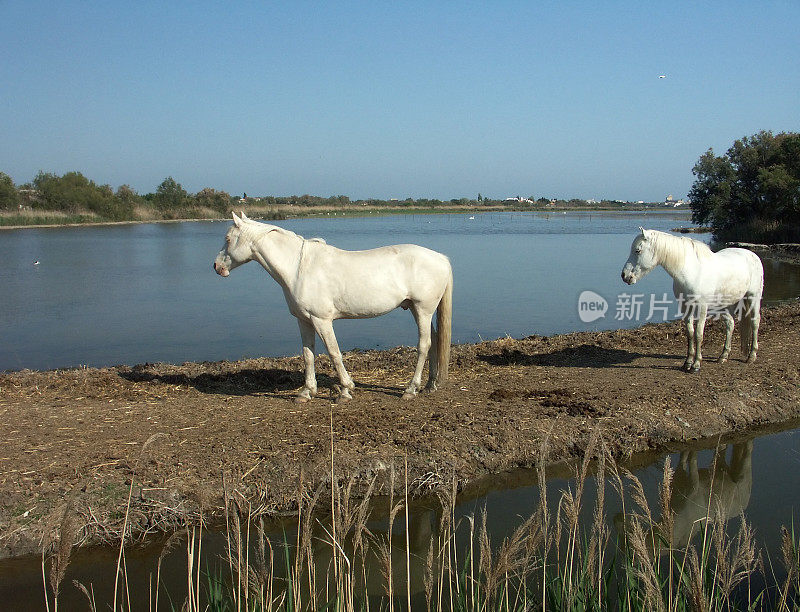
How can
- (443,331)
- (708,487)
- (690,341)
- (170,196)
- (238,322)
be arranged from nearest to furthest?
(708,487), (443,331), (690,341), (238,322), (170,196)

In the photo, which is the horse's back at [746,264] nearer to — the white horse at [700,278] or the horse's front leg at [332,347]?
the white horse at [700,278]

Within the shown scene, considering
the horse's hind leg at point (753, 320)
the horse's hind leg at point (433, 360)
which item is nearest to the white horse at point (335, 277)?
the horse's hind leg at point (433, 360)

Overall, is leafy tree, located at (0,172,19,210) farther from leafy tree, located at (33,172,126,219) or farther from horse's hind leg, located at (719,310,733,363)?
horse's hind leg, located at (719,310,733,363)

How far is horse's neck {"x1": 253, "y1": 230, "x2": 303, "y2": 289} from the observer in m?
6.12

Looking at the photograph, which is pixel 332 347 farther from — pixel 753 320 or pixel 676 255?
pixel 753 320

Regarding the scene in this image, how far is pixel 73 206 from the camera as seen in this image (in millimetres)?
52812

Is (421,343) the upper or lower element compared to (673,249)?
lower

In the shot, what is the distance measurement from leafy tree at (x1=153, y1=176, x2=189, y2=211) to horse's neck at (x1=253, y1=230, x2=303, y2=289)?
6229cm

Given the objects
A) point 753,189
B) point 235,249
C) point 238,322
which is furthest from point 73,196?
point 235,249

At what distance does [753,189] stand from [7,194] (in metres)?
50.3

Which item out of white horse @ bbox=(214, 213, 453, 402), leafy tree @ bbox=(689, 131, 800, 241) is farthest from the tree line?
white horse @ bbox=(214, 213, 453, 402)

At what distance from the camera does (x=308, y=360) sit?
6.39 m

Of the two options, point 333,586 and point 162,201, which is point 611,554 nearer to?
point 333,586

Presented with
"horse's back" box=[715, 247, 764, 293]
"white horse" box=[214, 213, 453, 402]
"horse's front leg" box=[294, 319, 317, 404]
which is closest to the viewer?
"white horse" box=[214, 213, 453, 402]
